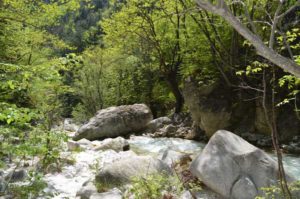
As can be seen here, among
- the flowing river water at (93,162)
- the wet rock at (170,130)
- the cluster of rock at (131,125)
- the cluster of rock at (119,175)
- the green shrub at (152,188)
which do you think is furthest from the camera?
the cluster of rock at (131,125)

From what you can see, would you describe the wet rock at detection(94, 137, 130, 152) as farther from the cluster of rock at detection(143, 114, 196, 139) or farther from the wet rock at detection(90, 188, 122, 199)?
the wet rock at detection(90, 188, 122, 199)

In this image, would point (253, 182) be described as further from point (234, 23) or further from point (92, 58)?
point (92, 58)

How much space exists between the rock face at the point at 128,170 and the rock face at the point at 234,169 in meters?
0.80

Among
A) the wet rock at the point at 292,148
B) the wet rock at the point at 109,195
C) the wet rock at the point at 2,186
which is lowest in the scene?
the wet rock at the point at 292,148

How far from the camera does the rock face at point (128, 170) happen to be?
21.3 feet

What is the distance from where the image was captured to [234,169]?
6.14m

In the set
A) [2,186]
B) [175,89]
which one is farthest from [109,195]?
[175,89]

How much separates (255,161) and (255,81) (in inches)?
291

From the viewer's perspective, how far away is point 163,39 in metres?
18.2

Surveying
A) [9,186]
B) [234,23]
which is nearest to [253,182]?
[234,23]

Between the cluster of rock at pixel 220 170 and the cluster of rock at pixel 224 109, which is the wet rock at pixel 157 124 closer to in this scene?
the cluster of rock at pixel 224 109

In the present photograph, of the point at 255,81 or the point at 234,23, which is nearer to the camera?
the point at 234,23

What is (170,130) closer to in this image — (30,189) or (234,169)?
(234,169)

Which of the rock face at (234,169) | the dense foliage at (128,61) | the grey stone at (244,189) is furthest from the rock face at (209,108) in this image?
the grey stone at (244,189)
